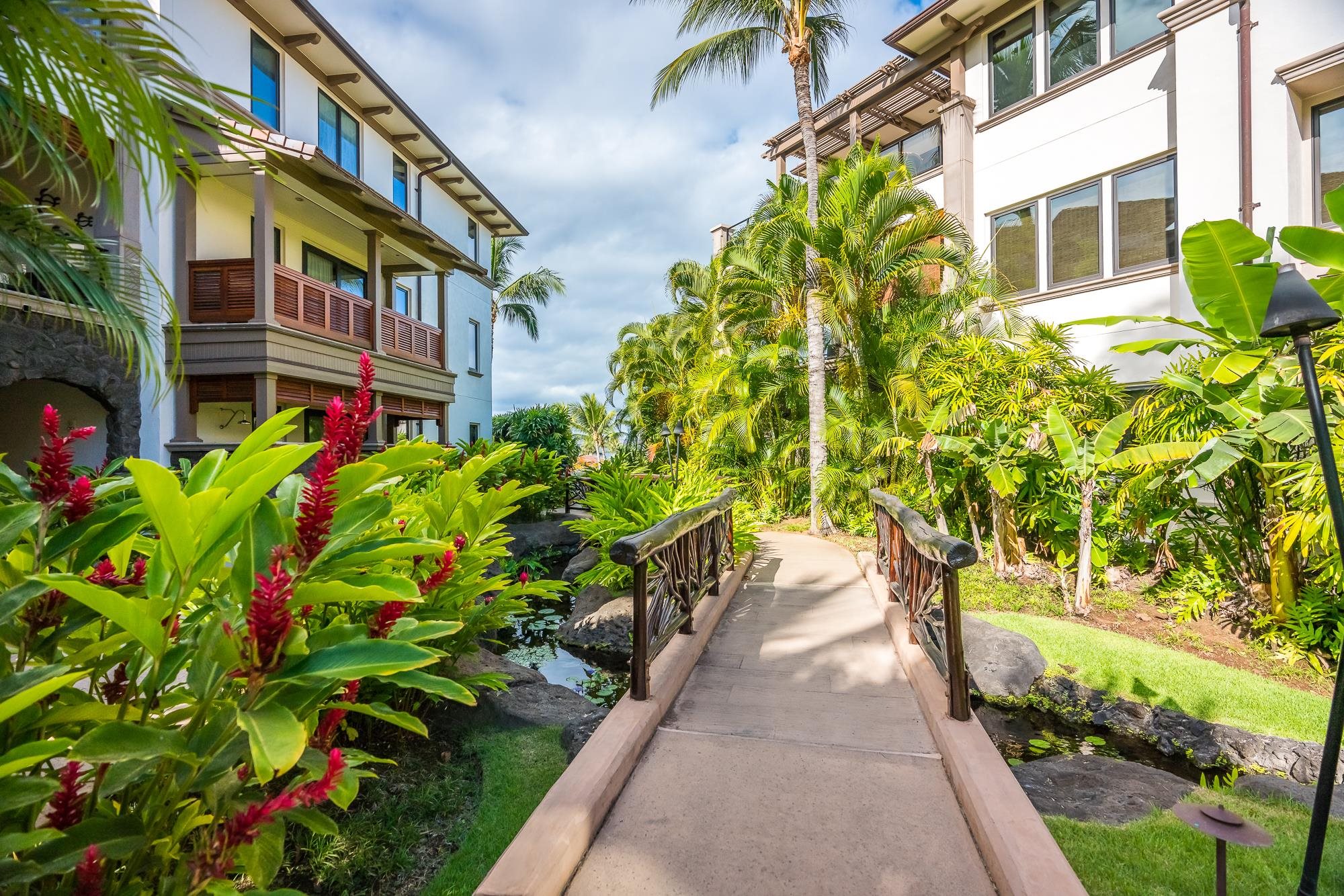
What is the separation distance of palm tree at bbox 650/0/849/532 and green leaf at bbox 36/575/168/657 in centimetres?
1123

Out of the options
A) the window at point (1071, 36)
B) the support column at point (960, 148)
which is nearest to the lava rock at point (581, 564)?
the support column at point (960, 148)

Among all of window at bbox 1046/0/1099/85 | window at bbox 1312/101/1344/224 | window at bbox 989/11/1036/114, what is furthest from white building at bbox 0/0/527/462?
window at bbox 1312/101/1344/224

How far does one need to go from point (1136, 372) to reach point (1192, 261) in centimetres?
619

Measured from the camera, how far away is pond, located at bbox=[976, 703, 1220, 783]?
4.78m

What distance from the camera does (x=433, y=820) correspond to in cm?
299

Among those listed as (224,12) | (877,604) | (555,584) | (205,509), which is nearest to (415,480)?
(555,584)

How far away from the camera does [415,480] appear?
25.4 ft

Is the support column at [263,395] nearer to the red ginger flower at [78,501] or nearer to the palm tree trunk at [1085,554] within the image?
the red ginger flower at [78,501]

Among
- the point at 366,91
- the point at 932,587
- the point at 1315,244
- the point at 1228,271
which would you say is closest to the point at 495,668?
the point at 932,587

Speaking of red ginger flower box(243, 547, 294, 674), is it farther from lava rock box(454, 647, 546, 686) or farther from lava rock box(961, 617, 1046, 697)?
lava rock box(961, 617, 1046, 697)

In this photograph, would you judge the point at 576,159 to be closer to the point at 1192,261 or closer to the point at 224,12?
the point at 224,12

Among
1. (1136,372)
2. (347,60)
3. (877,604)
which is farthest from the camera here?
(347,60)

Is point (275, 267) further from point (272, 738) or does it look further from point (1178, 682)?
point (1178, 682)

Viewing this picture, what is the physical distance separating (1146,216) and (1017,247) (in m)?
2.09
